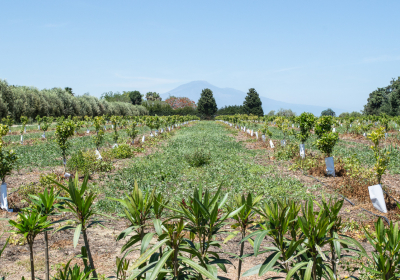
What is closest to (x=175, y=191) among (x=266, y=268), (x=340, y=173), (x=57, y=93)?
(x=340, y=173)

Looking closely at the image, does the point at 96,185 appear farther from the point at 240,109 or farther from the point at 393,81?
the point at 240,109

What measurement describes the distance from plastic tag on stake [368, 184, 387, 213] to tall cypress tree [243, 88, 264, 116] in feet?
205

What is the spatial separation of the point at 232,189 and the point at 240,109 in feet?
215

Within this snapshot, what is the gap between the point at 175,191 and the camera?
720 centimetres

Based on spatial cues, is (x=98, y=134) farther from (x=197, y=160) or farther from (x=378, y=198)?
(x=378, y=198)

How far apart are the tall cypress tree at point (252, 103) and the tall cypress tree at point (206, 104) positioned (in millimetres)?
→ 8463

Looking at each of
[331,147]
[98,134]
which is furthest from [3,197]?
[331,147]

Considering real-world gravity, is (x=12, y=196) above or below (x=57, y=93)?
below

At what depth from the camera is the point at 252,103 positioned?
67688 mm

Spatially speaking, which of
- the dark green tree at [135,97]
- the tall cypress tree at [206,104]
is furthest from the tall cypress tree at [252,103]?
the dark green tree at [135,97]

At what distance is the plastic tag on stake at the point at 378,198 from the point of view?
18.1ft

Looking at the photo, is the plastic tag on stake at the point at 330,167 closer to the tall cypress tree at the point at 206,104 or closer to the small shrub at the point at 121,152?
the small shrub at the point at 121,152

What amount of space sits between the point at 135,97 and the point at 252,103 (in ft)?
151

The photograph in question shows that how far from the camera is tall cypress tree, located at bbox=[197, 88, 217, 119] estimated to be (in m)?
70.1
